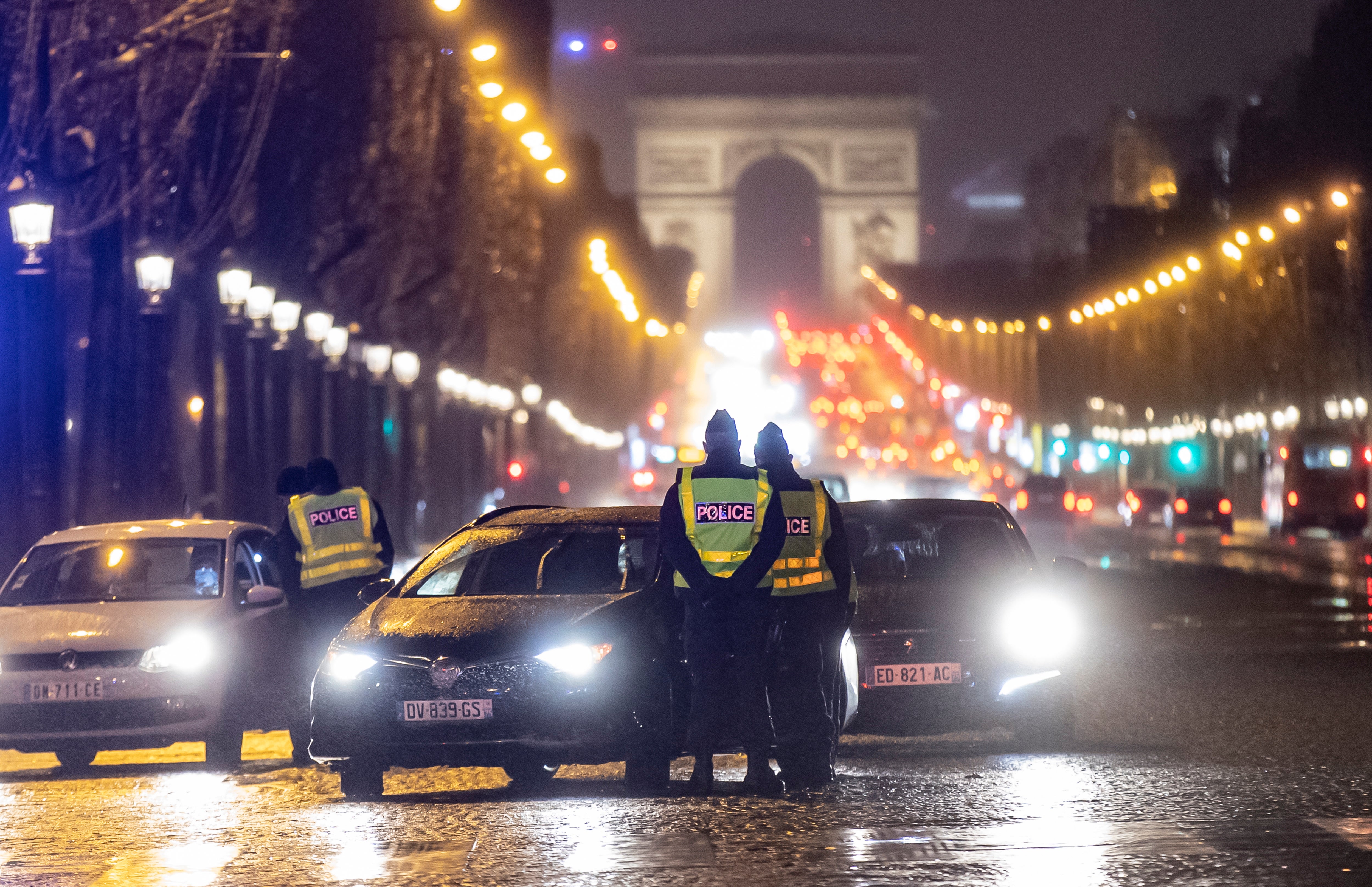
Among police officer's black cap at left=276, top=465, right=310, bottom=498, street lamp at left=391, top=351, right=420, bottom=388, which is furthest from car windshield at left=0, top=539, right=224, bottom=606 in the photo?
street lamp at left=391, top=351, right=420, bottom=388

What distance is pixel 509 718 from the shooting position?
9.70 metres

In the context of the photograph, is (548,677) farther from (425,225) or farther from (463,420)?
(463,420)

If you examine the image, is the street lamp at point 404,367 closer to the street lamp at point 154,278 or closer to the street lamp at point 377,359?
the street lamp at point 377,359

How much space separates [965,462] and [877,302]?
35.8 meters

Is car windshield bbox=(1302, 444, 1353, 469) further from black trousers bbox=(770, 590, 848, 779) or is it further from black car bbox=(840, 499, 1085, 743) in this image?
black trousers bbox=(770, 590, 848, 779)

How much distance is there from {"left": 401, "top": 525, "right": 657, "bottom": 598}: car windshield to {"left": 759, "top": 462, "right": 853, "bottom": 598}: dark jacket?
752mm

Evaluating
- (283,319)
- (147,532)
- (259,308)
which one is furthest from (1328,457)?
(147,532)

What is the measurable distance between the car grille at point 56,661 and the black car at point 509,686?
1.79 metres

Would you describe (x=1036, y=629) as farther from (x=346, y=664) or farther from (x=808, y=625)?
(x=346, y=664)

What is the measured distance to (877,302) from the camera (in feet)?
468

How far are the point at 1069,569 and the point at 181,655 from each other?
14.7 ft

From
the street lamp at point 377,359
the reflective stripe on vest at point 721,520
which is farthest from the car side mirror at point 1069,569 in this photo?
the street lamp at point 377,359

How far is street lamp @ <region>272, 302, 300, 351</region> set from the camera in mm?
30203

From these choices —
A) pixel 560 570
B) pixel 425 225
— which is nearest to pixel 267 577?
pixel 560 570
